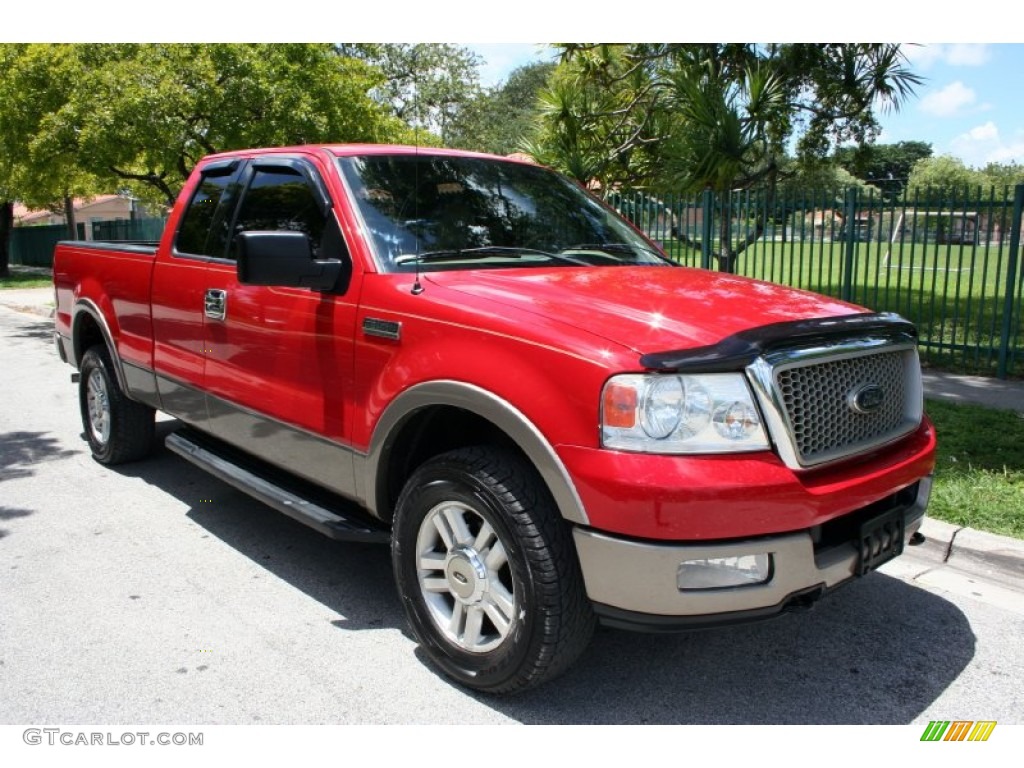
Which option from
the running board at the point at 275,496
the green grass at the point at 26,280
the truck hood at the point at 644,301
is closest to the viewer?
the truck hood at the point at 644,301

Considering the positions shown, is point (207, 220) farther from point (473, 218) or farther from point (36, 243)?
point (36, 243)

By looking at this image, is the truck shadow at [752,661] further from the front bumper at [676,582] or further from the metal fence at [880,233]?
the metal fence at [880,233]

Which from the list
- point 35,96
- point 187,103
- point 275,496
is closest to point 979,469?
point 275,496

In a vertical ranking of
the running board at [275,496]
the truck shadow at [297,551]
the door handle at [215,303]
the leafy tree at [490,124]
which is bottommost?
the truck shadow at [297,551]

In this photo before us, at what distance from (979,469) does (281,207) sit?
435cm

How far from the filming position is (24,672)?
11.1 feet

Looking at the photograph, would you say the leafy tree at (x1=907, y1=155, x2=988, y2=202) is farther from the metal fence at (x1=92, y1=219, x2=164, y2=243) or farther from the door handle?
the door handle

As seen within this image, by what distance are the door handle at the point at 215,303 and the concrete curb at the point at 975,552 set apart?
3.69m

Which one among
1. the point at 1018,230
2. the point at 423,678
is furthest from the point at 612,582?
the point at 1018,230

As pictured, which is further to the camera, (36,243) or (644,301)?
(36,243)

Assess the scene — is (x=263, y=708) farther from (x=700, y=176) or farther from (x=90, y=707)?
(x=700, y=176)

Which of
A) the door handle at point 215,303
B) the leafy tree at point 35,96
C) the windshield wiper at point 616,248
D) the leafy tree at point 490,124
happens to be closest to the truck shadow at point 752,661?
the door handle at point 215,303

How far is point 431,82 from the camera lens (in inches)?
1538

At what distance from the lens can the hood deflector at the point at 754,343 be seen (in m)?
2.65
